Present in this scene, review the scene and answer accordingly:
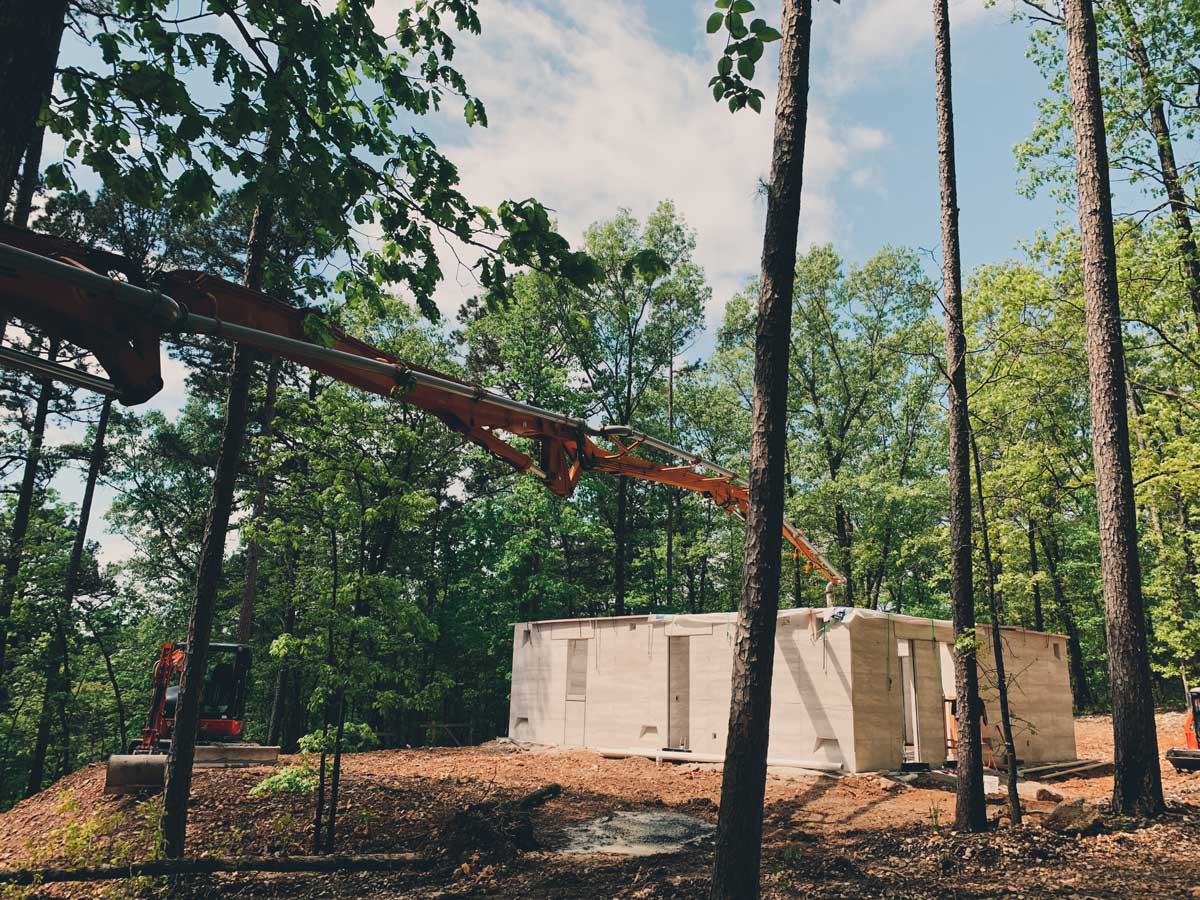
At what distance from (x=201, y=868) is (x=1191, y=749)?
18883 mm

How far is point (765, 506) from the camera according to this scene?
18.2ft

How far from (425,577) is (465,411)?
24169 mm

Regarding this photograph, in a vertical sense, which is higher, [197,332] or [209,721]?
[197,332]

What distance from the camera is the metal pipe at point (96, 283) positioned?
3.80 meters

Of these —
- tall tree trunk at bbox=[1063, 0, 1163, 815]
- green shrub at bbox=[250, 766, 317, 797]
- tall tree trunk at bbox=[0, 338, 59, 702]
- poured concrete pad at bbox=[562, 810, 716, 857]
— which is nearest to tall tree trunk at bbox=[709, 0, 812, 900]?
poured concrete pad at bbox=[562, 810, 716, 857]

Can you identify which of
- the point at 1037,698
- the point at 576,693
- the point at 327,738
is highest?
the point at 1037,698

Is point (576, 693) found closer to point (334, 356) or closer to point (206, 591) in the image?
point (206, 591)

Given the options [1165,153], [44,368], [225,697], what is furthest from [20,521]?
[1165,153]

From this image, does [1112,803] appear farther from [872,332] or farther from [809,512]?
[872,332]

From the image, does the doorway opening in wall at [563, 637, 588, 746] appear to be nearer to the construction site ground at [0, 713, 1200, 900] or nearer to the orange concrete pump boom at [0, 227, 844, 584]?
the construction site ground at [0, 713, 1200, 900]

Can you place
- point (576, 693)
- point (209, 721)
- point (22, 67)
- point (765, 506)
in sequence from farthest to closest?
1. point (576, 693)
2. point (209, 721)
3. point (765, 506)
4. point (22, 67)

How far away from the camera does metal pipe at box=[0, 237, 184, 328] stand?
150 inches

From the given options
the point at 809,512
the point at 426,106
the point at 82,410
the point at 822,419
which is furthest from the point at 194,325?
the point at 822,419

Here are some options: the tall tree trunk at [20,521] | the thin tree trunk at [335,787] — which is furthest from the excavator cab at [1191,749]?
the tall tree trunk at [20,521]
